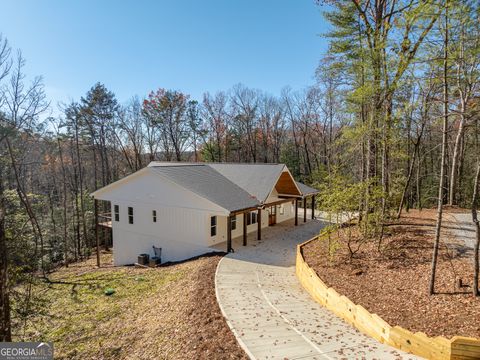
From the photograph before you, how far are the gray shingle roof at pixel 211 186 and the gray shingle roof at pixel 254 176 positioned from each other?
43 cm

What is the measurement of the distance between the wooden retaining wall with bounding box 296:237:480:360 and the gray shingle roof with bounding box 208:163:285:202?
8262mm

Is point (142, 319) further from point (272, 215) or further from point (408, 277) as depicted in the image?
point (272, 215)

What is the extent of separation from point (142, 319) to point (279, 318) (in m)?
4.08

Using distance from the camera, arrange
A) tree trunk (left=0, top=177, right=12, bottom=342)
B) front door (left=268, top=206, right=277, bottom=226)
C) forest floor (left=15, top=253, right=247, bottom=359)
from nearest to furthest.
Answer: forest floor (left=15, top=253, right=247, bottom=359)
tree trunk (left=0, top=177, right=12, bottom=342)
front door (left=268, top=206, right=277, bottom=226)

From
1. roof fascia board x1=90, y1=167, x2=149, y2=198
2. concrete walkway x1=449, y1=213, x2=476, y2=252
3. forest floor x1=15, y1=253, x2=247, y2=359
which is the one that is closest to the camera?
forest floor x1=15, y1=253, x2=247, y2=359

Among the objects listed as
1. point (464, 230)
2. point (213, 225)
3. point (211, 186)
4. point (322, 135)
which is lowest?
point (213, 225)

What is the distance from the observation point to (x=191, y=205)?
14820mm

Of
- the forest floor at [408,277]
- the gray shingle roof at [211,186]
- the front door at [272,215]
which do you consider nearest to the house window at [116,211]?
the gray shingle roof at [211,186]

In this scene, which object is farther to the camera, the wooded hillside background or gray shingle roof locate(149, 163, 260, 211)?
gray shingle roof locate(149, 163, 260, 211)

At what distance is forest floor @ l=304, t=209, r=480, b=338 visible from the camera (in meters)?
6.00

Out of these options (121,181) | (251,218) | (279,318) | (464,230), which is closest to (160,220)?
(121,181)

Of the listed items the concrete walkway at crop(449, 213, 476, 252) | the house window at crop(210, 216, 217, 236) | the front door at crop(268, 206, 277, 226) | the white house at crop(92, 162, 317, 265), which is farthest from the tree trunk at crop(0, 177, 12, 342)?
the front door at crop(268, 206, 277, 226)

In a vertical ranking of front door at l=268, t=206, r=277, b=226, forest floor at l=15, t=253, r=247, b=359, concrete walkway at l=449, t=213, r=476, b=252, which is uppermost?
concrete walkway at l=449, t=213, r=476, b=252

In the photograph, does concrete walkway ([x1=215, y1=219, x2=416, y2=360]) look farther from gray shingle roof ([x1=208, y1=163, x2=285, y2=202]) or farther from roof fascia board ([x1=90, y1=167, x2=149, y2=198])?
roof fascia board ([x1=90, y1=167, x2=149, y2=198])
